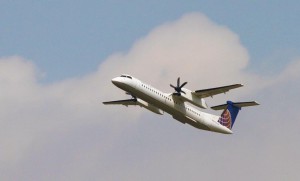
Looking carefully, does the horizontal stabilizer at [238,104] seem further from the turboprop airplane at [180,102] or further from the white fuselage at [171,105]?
the white fuselage at [171,105]

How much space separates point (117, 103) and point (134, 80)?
13.2 metres

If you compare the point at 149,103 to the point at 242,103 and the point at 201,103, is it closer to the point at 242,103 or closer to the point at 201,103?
the point at 201,103

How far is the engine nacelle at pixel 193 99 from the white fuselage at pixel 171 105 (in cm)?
82

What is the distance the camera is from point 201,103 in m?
73.1

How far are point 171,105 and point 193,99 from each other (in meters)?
2.55

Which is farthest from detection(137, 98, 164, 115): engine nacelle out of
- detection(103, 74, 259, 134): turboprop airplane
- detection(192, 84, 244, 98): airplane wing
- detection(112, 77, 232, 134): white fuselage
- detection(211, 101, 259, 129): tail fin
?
detection(211, 101, 259, 129): tail fin

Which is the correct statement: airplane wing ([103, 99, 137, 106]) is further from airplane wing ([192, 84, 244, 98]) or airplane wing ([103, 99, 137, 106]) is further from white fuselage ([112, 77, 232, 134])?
airplane wing ([192, 84, 244, 98])

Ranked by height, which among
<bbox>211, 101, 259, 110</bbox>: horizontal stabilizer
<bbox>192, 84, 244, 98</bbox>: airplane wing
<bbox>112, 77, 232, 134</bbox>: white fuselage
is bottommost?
<bbox>112, 77, 232, 134</bbox>: white fuselage

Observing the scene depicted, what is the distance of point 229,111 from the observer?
82938 millimetres

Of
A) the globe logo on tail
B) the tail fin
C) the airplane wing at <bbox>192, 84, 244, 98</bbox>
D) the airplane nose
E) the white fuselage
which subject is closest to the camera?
the airplane nose

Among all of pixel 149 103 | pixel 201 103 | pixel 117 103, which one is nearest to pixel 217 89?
pixel 201 103

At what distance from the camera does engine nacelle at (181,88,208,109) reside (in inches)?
2868

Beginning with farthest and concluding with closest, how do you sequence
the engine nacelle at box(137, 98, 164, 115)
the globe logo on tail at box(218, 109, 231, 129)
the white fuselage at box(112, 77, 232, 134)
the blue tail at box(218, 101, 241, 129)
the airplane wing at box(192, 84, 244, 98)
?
the blue tail at box(218, 101, 241, 129)
the globe logo on tail at box(218, 109, 231, 129)
the engine nacelle at box(137, 98, 164, 115)
the airplane wing at box(192, 84, 244, 98)
the white fuselage at box(112, 77, 232, 134)

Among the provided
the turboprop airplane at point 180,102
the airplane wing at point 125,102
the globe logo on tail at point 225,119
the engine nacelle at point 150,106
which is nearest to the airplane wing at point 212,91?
the turboprop airplane at point 180,102
